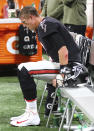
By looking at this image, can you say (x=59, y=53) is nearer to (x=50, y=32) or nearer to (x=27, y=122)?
(x=50, y=32)

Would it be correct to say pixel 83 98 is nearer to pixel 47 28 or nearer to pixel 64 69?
pixel 64 69

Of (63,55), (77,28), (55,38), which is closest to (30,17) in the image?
(55,38)

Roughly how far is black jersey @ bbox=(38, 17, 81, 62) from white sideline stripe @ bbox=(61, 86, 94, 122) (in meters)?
0.48

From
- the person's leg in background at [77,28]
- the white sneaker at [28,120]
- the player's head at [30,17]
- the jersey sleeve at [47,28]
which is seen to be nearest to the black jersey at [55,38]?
the jersey sleeve at [47,28]

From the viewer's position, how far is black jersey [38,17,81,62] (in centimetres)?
419

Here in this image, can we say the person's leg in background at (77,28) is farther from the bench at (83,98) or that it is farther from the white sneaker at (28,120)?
the bench at (83,98)

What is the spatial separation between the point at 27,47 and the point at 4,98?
178cm

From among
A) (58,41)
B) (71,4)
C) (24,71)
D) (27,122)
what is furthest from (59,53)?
(71,4)

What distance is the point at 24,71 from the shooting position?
4.28 m

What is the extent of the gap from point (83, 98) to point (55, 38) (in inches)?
36.8

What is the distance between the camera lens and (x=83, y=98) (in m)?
3.45

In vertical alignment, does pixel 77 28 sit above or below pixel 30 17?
below

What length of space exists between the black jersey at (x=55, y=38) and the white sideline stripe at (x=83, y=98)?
482mm

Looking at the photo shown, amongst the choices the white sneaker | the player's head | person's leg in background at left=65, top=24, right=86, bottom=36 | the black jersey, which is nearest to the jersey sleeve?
the black jersey
